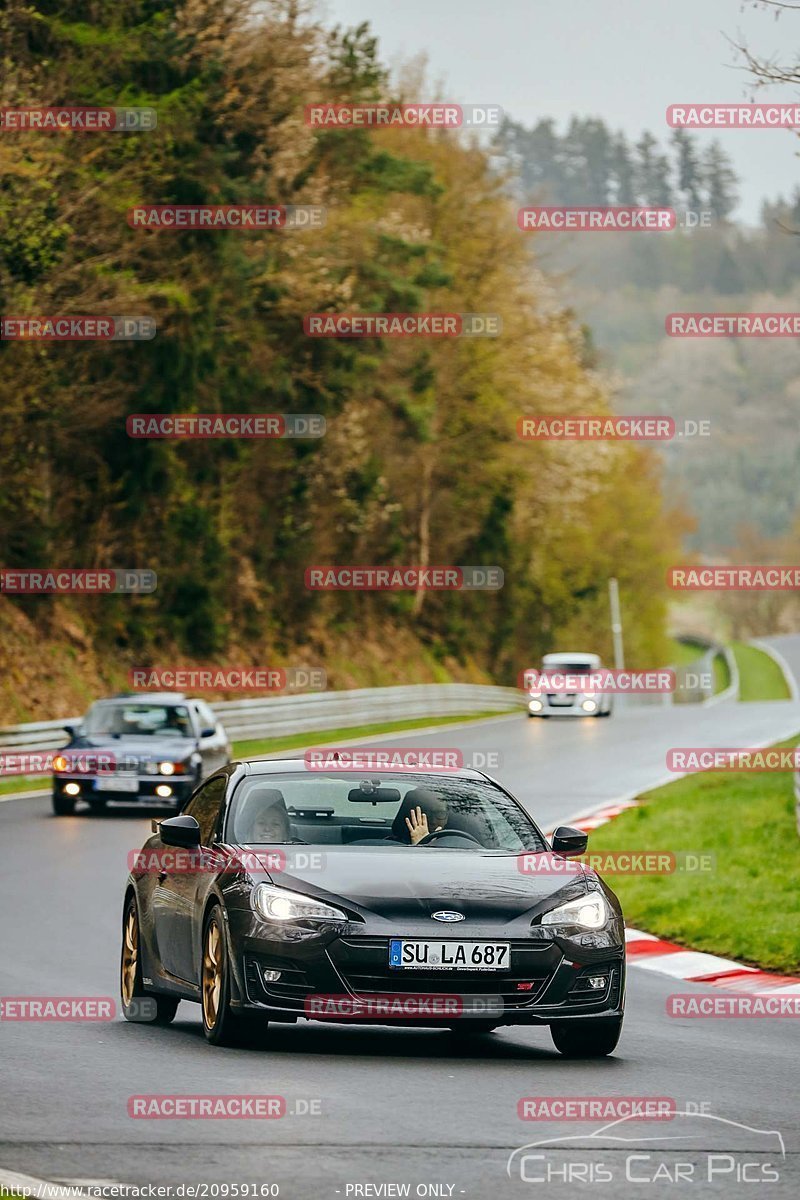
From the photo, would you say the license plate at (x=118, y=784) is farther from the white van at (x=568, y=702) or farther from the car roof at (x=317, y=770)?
the white van at (x=568, y=702)

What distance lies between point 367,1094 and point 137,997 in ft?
10.2

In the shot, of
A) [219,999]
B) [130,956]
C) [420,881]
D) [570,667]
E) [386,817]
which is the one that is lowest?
[570,667]

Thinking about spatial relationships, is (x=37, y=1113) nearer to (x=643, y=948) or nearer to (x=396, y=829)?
(x=396, y=829)

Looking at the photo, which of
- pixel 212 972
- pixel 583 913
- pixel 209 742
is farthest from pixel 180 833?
pixel 209 742

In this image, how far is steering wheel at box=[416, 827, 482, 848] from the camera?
415 inches

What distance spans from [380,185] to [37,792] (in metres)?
32.6

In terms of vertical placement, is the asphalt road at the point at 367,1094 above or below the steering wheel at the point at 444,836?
below

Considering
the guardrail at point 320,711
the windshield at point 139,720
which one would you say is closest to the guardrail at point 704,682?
the guardrail at point 320,711

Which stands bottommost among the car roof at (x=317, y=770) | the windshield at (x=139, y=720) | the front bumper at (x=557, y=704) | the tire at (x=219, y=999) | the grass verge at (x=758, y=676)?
the grass verge at (x=758, y=676)

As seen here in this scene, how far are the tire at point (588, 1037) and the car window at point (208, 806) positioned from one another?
1.98 meters

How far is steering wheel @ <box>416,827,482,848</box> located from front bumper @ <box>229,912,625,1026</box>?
1.12 m

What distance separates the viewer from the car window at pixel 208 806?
35.4 ft

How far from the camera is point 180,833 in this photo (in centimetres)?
1046

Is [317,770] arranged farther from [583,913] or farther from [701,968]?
[701,968]
